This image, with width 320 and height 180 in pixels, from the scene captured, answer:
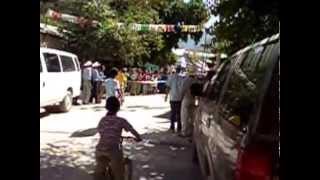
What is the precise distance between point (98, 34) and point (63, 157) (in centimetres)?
1378

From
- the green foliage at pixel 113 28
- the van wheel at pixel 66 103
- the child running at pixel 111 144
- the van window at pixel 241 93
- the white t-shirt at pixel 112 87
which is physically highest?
the green foliage at pixel 113 28

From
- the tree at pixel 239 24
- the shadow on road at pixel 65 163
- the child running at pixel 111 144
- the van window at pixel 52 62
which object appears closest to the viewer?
the child running at pixel 111 144

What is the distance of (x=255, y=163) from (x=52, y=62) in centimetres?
1332

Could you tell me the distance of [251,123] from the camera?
3.56m

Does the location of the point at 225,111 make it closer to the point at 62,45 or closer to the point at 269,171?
the point at 269,171

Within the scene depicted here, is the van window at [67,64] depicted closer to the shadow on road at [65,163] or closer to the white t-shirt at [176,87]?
the white t-shirt at [176,87]

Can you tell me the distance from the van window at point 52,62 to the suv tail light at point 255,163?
1241cm

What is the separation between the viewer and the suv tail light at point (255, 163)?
10.5 ft

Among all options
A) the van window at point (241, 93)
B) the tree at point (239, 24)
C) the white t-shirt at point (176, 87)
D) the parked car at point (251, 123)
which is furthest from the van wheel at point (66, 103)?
the parked car at point (251, 123)

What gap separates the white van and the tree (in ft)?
20.3

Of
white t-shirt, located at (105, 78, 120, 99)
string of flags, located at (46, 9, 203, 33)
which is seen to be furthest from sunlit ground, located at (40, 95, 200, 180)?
string of flags, located at (46, 9, 203, 33)

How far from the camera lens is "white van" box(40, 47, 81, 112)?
50.1 feet

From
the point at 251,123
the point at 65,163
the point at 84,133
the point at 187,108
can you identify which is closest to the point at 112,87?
the point at 84,133
